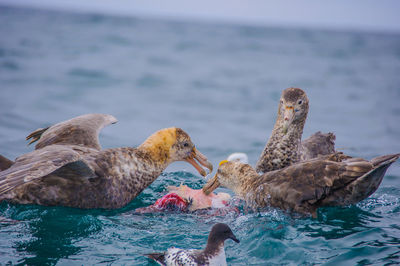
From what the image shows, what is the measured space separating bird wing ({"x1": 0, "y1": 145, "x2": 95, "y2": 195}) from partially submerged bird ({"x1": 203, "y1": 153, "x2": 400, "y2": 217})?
6.56 ft

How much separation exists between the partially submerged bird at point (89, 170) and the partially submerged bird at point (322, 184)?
1.29 m

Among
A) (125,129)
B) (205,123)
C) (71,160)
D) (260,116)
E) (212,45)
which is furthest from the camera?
(212,45)

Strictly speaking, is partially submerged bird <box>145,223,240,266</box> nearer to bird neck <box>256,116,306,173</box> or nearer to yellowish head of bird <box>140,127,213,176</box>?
yellowish head of bird <box>140,127,213,176</box>

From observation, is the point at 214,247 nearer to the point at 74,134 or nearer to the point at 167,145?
the point at 167,145

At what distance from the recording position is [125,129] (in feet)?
39.9

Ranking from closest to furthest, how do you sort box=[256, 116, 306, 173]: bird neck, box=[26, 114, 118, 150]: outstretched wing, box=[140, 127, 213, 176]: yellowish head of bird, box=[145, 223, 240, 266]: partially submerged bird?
1. box=[145, 223, 240, 266]: partially submerged bird
2. box=[140, 127, 213, 176]: yellowish head of bird
3. box=[256, 116, 306, 173]: bird neck
4. box=[26, 114, 118, 150]: outstretched wing

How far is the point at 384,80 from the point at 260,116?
881 centimetres

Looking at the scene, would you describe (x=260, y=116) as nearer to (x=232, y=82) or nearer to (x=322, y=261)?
(x=232, y=82)

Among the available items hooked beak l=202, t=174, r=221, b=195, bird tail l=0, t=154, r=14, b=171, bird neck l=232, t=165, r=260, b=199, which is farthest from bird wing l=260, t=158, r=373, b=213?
bird tail l=0, t=154, r=14, b=171

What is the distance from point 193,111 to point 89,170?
9426mm

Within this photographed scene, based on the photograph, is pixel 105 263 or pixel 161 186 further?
pixel 161 186

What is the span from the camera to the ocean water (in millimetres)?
5062

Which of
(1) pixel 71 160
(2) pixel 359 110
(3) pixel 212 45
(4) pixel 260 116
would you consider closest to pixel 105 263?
(1) pixel 71 160

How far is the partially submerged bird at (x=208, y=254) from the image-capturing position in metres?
4.35
